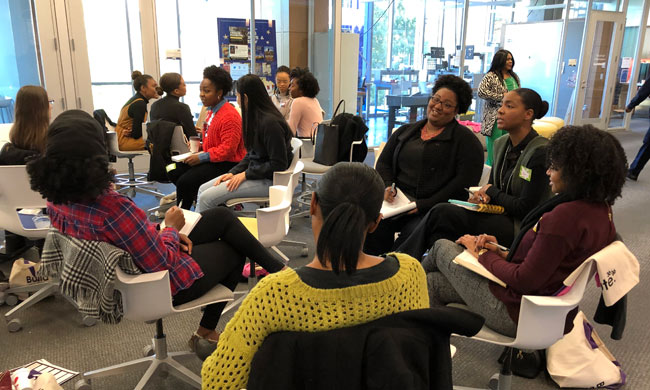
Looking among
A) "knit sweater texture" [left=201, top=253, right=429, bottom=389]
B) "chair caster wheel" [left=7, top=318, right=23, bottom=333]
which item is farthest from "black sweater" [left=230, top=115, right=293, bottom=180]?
"knit sweater texture" [left=201, top=253, right=429, bottom=389]

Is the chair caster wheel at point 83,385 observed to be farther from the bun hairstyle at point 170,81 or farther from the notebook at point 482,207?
the bun hairstyle at point 170,81

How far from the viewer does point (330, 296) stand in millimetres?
1095

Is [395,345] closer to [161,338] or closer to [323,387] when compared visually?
[323,387]

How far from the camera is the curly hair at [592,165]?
5.58ft

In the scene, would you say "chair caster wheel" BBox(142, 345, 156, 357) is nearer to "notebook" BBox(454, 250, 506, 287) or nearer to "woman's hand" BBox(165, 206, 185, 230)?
"woman's hand" BBox(165, 206, 185, 230)

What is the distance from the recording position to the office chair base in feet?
6.76

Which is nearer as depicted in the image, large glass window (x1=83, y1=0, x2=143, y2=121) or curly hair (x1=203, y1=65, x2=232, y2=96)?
curly hair (x1=203, y1=65, x2=232, y2=96)

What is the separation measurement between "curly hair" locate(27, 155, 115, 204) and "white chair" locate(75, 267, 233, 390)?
0.29 m

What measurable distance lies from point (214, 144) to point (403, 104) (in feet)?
15.0

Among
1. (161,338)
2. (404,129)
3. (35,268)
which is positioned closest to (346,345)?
(161,338)

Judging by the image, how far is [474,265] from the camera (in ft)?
6.25

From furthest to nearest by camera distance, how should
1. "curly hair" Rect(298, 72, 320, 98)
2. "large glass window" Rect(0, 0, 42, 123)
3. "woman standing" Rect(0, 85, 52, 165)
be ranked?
"large glass window" Rect(0, 0, 42, 123) → "curly hair" Rect(298, 72, 320, 98) → "woman standing" Rect(0, 85, 52, 165)

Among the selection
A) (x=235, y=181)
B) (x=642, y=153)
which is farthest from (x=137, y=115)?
(x=642, y=153)

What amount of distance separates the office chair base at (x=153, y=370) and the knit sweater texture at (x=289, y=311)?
0.99 meters
